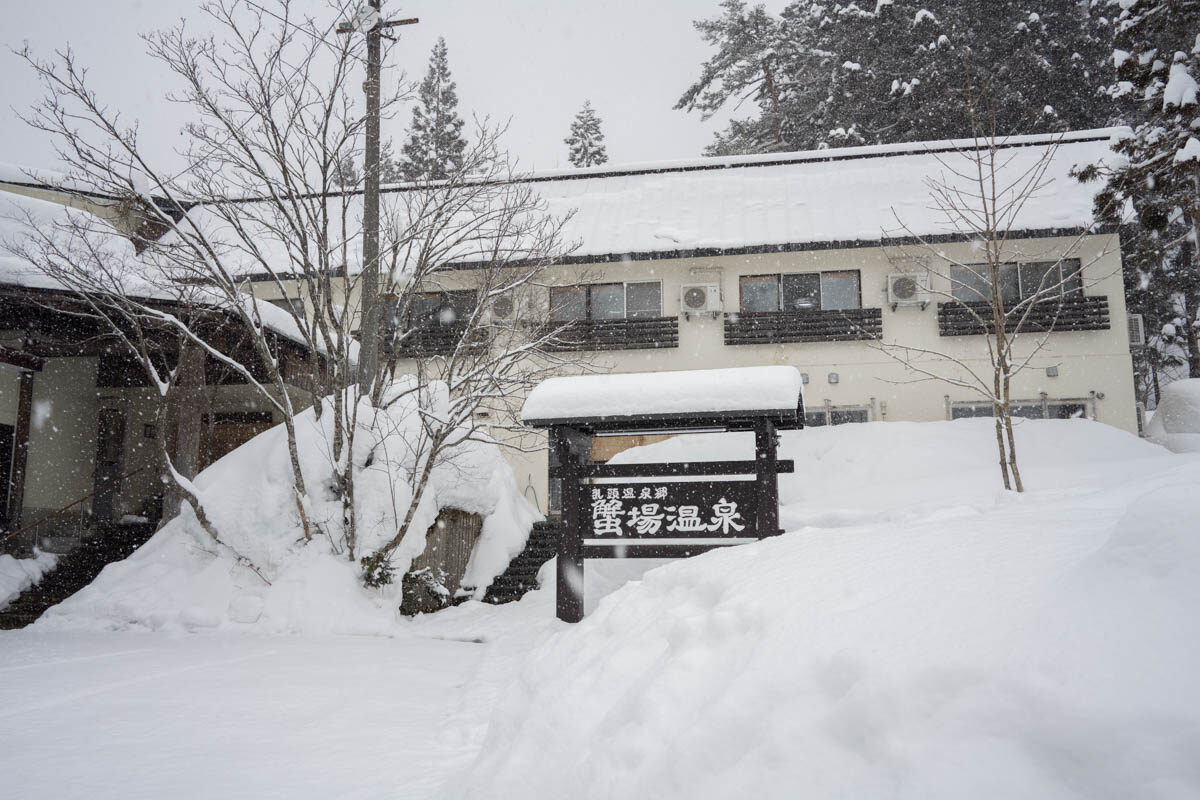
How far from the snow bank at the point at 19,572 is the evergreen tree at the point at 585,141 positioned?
24.3 meters

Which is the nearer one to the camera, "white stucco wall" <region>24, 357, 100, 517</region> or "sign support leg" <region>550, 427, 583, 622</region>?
"sign support leg" <region>550, 427, 583, 622</region>

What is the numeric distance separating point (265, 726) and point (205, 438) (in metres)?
11.0

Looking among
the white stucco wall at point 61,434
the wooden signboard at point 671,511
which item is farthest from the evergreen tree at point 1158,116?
the white stucco wall at point 61,434

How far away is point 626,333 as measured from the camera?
15.5 meters

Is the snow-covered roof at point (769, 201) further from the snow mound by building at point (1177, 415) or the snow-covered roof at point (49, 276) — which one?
the snow mound by building at point (1177, 415)

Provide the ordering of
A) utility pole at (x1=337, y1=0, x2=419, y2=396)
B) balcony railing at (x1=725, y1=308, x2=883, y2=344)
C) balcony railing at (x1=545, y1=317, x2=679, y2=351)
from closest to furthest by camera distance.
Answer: utility pole at (x1=337, y1=0, x2=419, y2=396) < balcony railing at (x1=725, y1=308, x2=883, y2=344) < balcony railing at (x1=545, y1=317, x2=679, y2=351)

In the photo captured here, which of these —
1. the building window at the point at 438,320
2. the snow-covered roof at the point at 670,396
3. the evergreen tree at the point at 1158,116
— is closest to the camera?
the snow-covered roof at the point at 670,396

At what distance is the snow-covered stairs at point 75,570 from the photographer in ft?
29.1

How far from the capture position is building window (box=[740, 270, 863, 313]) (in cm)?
1527

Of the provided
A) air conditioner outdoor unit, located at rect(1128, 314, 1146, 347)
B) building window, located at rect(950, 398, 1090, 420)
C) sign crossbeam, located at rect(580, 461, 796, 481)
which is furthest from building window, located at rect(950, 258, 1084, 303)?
sign crossbeam, located at rect(580, 461, 796, 481)

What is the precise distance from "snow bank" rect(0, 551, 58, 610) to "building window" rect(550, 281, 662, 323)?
9.79 metres

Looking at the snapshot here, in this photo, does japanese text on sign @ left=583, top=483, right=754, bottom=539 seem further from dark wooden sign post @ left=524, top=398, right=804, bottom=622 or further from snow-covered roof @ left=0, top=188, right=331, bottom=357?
snow-covered roof @ left=0, top=188, right=331, bottom=357

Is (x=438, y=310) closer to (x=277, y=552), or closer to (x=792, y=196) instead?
(x=792, y=196)

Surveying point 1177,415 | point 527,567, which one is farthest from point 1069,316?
point 527,567
